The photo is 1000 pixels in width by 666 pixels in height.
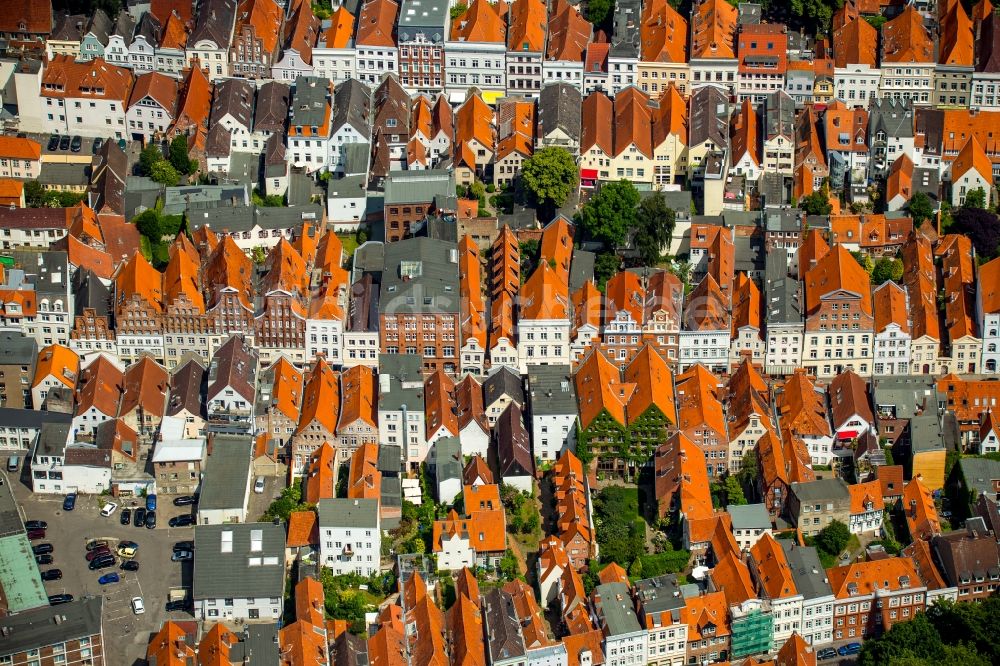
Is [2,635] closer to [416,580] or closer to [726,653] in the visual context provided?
[416,580]

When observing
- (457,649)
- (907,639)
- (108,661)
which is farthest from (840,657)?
(108,661)

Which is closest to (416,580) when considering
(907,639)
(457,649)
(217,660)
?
(457,649)

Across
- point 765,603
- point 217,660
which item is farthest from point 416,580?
point 765,603

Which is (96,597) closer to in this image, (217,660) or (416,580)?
(217,660)

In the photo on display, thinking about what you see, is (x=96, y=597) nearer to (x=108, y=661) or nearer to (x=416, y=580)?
(x=108, y=661)
